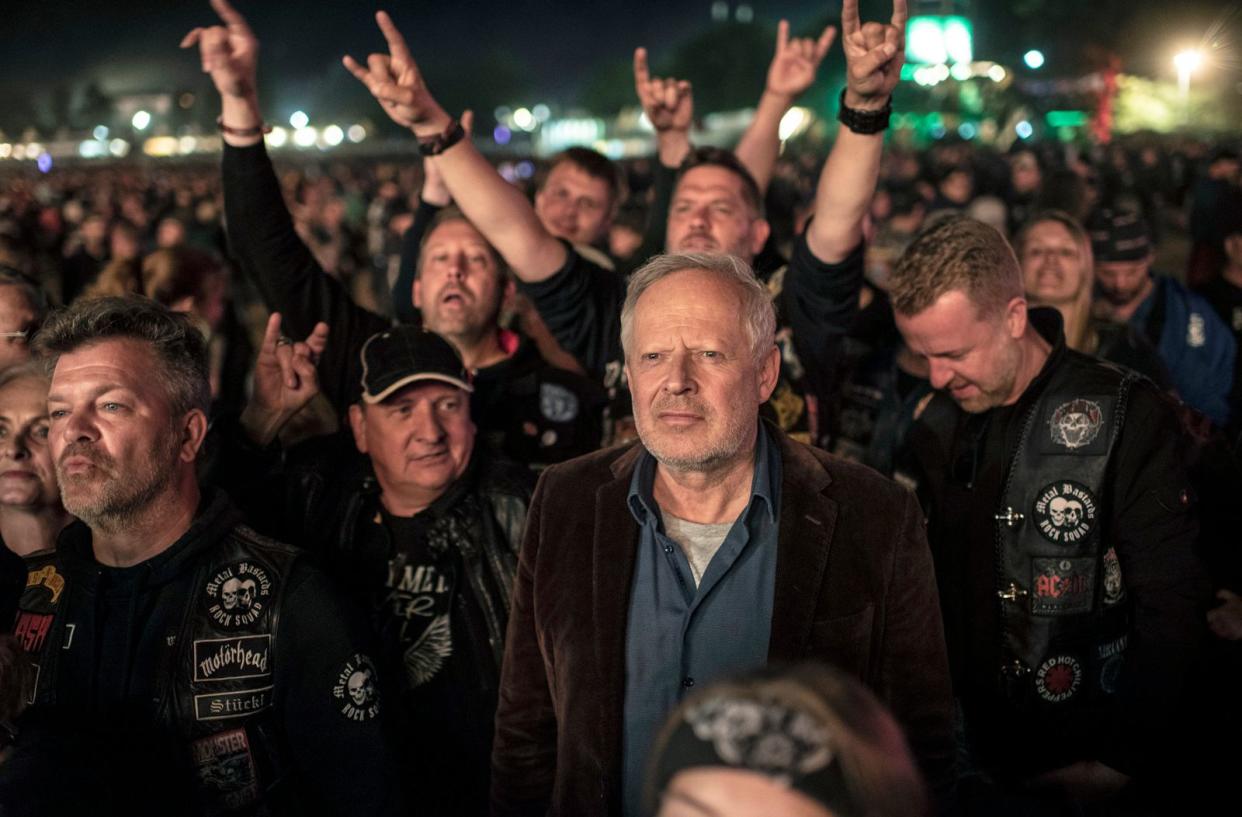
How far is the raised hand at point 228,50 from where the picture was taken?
3994 millimetres

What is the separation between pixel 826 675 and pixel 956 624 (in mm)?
2052

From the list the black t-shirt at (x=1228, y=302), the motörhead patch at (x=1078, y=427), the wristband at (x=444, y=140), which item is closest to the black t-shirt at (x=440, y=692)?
the wristband at (x=444, y=140)

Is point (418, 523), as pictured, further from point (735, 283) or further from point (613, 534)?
point (735, 283)

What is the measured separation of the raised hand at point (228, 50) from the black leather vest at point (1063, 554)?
298 centimetres

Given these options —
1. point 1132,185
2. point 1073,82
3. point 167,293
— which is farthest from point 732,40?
point 167,293

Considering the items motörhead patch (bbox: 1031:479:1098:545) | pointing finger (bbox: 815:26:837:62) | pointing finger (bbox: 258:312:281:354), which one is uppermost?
pointing finger (bbox: 815:26:837:62)

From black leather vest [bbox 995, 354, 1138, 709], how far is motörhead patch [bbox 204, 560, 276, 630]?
6.52 ft

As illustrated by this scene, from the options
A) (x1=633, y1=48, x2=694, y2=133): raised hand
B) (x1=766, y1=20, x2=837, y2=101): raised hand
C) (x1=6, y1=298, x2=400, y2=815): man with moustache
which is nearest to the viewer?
(x1=6, y1=298, x2=400, y2=815): man with moustache

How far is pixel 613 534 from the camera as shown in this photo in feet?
8.30

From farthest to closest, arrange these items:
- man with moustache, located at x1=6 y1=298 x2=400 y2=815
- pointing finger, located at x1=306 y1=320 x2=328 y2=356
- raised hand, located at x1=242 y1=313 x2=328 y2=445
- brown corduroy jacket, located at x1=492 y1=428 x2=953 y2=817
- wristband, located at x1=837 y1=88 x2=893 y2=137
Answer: pointing finger, located at x1=306 y1=320 x2=328 y2=356
raised hand, located at x1=242 y1=313 x2=328 y2=445
wristband, located at x1=837 y1=88 x2=893 y2=137
man with moustache, located at x1=6 y1=298 x2=400 y2=815
brown corduroy jacket, located at x1=492 y1=428 x2=953 y2=817

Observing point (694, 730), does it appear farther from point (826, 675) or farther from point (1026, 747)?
point (1026, 747)

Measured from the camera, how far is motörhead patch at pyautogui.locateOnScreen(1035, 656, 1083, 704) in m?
3.13

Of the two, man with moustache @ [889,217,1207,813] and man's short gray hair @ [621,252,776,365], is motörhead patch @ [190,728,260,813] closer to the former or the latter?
man's short gray hair @ [621,252,776,365]

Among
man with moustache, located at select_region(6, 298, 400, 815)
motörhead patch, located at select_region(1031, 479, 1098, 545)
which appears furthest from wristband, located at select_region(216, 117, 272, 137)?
motörhead patch, located at select_region(1031, 479, 1098, 545)
